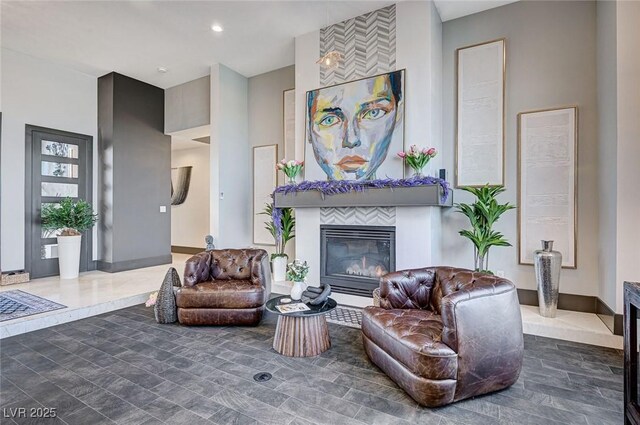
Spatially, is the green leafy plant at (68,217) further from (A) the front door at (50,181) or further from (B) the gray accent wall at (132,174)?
(B) the gray accent wall at (132,174)

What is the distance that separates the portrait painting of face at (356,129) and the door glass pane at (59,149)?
4575 millimetres

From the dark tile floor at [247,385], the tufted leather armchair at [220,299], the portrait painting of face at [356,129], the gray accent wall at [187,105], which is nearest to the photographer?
the dark tile floor at [247,385]

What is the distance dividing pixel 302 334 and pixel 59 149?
5868 mm

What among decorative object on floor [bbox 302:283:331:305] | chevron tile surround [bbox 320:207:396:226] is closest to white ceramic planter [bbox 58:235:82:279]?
chevron tile surround [bbox 320:207:396:226]

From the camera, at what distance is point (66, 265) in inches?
217

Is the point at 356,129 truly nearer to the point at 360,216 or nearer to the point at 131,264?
the point at 360,216

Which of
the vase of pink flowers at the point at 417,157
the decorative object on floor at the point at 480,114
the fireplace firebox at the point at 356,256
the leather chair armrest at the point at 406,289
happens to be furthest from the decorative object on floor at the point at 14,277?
the decorative object on floor at the point at 480,114

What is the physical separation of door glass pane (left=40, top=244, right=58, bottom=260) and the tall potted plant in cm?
25

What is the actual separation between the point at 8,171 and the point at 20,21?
2268 mm

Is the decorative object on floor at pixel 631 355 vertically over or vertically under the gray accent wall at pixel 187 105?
under

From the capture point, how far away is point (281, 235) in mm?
5398

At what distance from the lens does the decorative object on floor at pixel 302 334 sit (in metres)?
2.86

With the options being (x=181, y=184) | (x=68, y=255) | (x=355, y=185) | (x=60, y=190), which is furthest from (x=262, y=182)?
(x=181, y=184)

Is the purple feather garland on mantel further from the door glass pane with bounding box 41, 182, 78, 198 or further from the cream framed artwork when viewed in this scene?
the door glass pane with bounding box 41, 182, 78, 198
